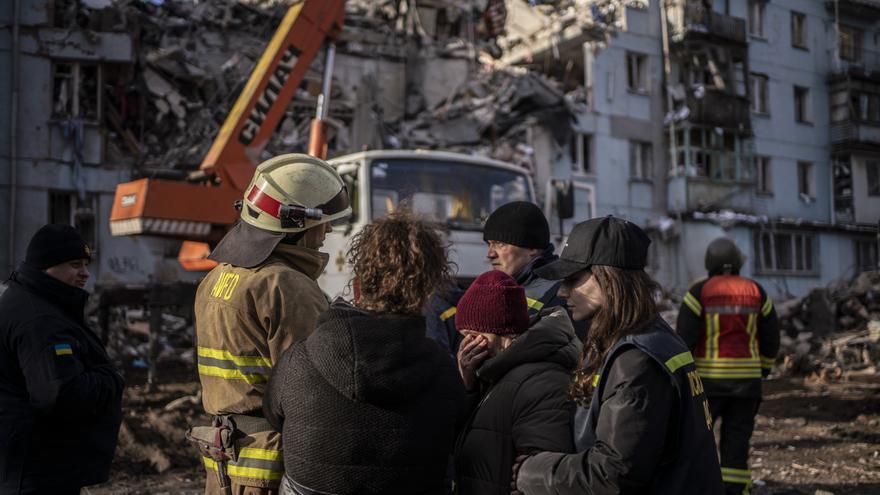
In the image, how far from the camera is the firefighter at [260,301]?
2.70 metres

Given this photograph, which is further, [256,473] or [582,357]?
[256,473]

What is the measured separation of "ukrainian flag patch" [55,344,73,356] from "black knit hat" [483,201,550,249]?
2.05 metres

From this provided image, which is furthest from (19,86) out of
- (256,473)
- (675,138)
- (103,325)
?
(675,138)

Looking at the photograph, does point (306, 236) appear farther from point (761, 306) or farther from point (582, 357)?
point (761, 306)

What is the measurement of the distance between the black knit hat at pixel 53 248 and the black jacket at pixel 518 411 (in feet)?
6.53

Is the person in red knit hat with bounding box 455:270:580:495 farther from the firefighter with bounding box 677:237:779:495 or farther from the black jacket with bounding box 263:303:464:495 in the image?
the firefighter with bounding box 677:237:779:495

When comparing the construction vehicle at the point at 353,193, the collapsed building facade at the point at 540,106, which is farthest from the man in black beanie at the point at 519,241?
the collapsed building facade at the point at 540,106

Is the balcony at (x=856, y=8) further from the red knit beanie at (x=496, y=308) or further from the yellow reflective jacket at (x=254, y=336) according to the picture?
the yellow reflective jacket at (x=254, y=336)

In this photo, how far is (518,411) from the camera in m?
2.40

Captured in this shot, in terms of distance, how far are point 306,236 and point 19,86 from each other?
18.7 metres

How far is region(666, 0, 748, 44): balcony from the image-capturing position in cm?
2897

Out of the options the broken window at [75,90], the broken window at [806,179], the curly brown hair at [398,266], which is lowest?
the curly brown hair at [398,266]

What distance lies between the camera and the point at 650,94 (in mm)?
28906

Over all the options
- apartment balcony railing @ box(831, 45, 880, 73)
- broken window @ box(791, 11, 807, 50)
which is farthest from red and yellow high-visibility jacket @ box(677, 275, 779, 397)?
apartment balcony railing @ box(831, 45, 880, 73)
